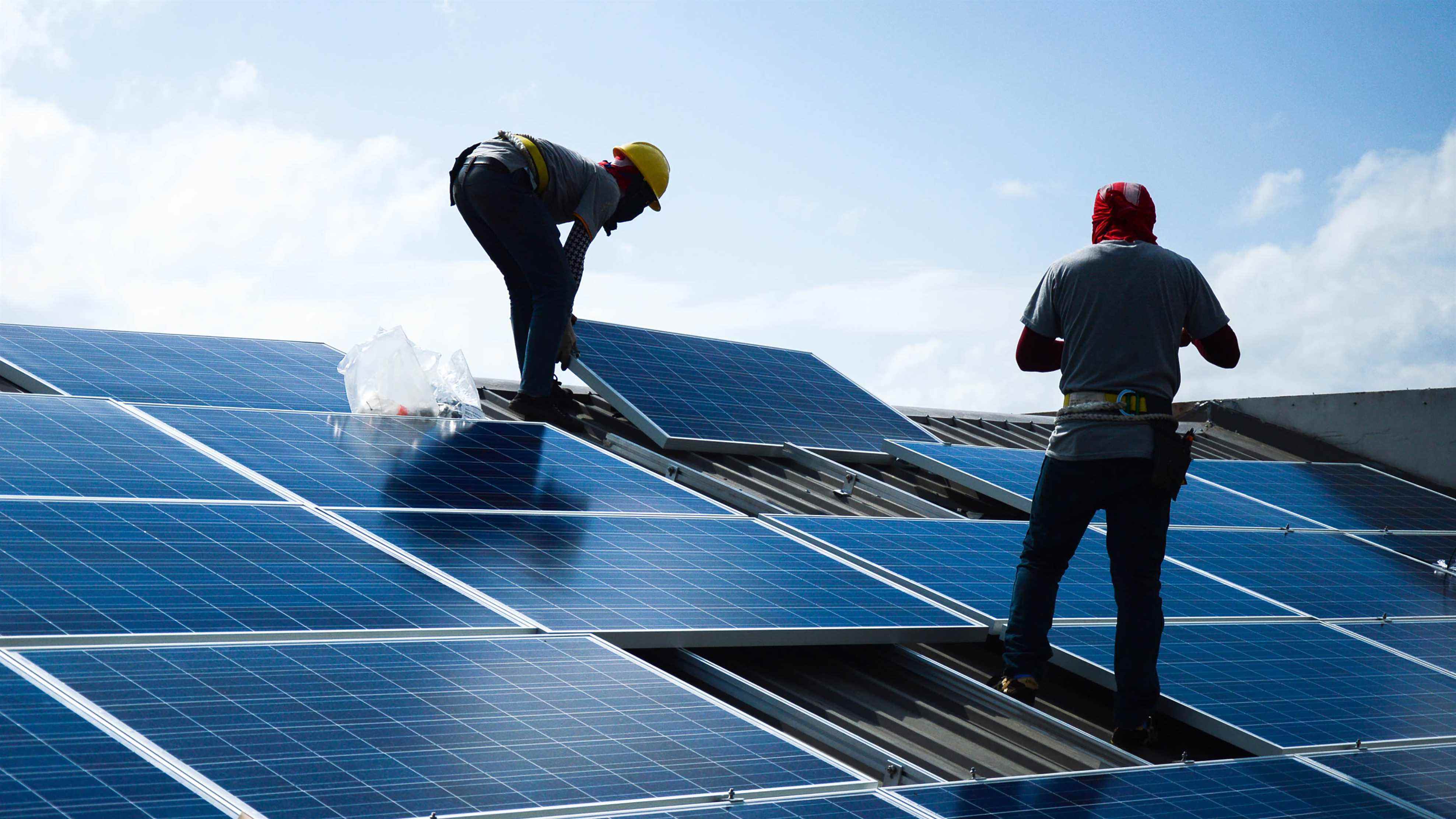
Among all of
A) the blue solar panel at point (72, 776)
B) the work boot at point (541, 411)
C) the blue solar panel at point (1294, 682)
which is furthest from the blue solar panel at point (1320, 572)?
the blue solar panel at point (72, 776)

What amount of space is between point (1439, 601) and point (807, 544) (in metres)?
4.67

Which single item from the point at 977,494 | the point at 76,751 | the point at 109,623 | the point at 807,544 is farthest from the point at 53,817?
the point at 977,494

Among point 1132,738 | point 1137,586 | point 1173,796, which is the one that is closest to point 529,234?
point 1137,586

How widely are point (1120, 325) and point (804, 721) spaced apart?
2.35 m

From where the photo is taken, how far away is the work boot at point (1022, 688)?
20.9ft

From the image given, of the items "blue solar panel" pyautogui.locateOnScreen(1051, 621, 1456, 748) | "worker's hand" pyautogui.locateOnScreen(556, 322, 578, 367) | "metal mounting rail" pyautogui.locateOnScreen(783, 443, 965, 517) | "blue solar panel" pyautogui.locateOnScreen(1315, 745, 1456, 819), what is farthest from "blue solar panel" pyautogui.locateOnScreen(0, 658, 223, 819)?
"worker's hand" pyautogui.locateOnScreen(556, 322, 578, 367)

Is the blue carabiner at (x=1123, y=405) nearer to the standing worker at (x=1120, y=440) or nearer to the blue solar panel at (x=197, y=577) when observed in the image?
the standing worker at (x=1120, y=440)

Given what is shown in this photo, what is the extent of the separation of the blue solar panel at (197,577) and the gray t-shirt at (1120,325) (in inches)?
110

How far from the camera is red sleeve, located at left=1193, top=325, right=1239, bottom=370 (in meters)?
6.68

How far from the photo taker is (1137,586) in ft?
20.8

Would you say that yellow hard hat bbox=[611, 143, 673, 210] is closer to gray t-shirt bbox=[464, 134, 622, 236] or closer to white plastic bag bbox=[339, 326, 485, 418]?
gray t-shirt bbox=[464, 134, 622, 236]

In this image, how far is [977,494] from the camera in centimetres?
1105

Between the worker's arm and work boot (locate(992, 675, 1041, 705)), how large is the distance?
1.73 metres

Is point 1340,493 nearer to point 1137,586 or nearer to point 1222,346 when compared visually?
point 1222,346
